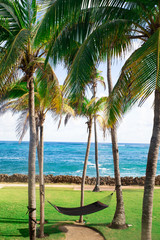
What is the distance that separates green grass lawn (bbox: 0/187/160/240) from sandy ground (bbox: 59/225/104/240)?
149 mm

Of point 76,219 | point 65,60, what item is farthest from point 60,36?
point 76,219

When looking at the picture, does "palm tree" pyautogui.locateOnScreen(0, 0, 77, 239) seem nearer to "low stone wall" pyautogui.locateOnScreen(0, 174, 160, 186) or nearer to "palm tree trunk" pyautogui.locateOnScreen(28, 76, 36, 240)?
"palm tree trunk" pyautogui.locateOnScreen(28, 76, 36, 240)

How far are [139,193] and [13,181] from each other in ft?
25.1

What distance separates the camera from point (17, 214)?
7.62m

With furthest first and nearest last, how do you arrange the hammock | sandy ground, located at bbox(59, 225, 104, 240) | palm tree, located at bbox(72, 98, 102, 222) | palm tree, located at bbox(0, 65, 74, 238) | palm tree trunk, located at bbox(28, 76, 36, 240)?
palm tree, located at bbox(72, 98, 102, 222) < sandy ground, located at bbox(59, 225, 104, 240) < the hammock < palm tree, located at bbox(0, 65, 74, 238) < palm tree trunk, located at bbox(28, 76, 36, 240)

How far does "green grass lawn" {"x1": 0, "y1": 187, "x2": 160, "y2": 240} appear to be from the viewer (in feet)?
19.9

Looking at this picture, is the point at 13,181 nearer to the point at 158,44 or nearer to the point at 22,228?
the point at 22,228

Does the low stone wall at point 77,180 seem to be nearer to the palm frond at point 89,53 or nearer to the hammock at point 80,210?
the hammock at point 80,210

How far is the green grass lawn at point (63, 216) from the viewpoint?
6055 mm

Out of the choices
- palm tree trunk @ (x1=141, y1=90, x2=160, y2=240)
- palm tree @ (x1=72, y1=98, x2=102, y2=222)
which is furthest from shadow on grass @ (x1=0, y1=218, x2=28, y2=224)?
palm tree trunk @ (x1=141, y1=90, x2=160, y2=240)

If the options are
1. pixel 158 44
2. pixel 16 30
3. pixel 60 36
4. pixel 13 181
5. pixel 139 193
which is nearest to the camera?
pixel 158 44

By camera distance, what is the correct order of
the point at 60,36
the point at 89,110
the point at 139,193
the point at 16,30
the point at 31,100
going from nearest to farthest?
1. the point at 60,36
2. the point at 16,30
3. the point at 31,100
4. the point at 89,110
5. the point at 139,193

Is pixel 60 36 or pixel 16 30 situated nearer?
pixel 60 36

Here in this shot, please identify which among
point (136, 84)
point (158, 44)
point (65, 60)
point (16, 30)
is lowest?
point (136, 84)
